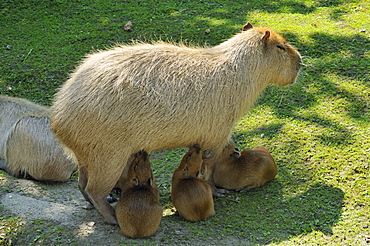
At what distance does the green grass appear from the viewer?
12.9ft

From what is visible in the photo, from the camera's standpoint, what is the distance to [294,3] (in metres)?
7.99

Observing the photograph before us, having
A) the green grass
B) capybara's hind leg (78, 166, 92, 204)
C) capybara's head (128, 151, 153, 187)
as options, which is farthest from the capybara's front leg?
capybara's hind leg (78, 166, 92, 204)

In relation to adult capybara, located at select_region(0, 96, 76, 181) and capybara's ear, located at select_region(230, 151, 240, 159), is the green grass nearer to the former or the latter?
capybara's ear, located at select_region(230, 151, 240, 159)

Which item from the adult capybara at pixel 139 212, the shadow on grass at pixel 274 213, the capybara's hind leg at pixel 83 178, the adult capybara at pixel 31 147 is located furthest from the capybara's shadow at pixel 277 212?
the adult capybara at pixel 31 147

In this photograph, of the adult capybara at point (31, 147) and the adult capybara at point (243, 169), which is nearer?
the adult capybara at point (243, 169)

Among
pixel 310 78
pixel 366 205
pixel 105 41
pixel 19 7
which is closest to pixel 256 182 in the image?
pixel 366 205

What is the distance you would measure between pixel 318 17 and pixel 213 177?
13.0ft

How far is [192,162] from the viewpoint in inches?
165

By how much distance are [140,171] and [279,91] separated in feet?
8.49

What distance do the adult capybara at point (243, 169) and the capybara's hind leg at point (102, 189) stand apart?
1.13 meters

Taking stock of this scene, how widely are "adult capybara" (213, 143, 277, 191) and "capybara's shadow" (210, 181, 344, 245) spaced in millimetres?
96

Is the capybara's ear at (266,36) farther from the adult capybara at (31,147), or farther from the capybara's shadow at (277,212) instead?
the adult capybara at (31,147)

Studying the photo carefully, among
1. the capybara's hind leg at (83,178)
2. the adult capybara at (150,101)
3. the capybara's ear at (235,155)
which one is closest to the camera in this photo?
the adult capybara at (150,101)

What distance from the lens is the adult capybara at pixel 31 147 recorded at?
4.91 m
